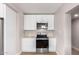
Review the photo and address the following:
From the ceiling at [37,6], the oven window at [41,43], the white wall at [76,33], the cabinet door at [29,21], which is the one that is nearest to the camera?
the ceiling at [37,6]

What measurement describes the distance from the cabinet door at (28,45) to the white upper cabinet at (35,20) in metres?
0.65

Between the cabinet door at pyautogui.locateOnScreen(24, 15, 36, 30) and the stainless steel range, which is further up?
the cabinet door at pyautogui.locateOnScreen(24, 15, 36, 30)

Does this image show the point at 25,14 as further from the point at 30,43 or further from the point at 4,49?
the point at 4,49

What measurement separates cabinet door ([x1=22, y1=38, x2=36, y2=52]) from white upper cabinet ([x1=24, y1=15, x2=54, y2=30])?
0.65 metres

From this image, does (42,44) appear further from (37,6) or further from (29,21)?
(37,6)

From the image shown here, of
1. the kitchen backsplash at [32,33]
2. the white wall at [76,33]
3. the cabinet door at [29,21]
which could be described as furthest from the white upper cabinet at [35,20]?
the white wall at [76,33]

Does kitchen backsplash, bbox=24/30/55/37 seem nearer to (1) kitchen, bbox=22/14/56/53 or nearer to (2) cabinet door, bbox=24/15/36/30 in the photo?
(1) kitchen, bbox=22/14/56/53

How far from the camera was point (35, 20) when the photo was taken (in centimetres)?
642

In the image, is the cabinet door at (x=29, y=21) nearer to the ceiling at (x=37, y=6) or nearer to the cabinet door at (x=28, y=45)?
the cabinet door at (x=28, y=45)

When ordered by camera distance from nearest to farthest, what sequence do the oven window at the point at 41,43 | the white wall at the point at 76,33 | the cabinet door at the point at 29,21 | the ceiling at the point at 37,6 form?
the ceiling at the point at 37,6
the oven window at the point at 41,43
the cabinet door at the point at 29,21
the white wall at the point at 76,33

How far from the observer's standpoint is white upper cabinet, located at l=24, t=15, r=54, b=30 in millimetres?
6418

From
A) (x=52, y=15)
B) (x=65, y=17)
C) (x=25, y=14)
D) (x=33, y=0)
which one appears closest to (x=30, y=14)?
(x=25, y=14)

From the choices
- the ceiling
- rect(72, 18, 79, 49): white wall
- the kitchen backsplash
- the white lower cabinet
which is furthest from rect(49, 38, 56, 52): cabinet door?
the ceiling

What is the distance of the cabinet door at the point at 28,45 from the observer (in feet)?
20.2
